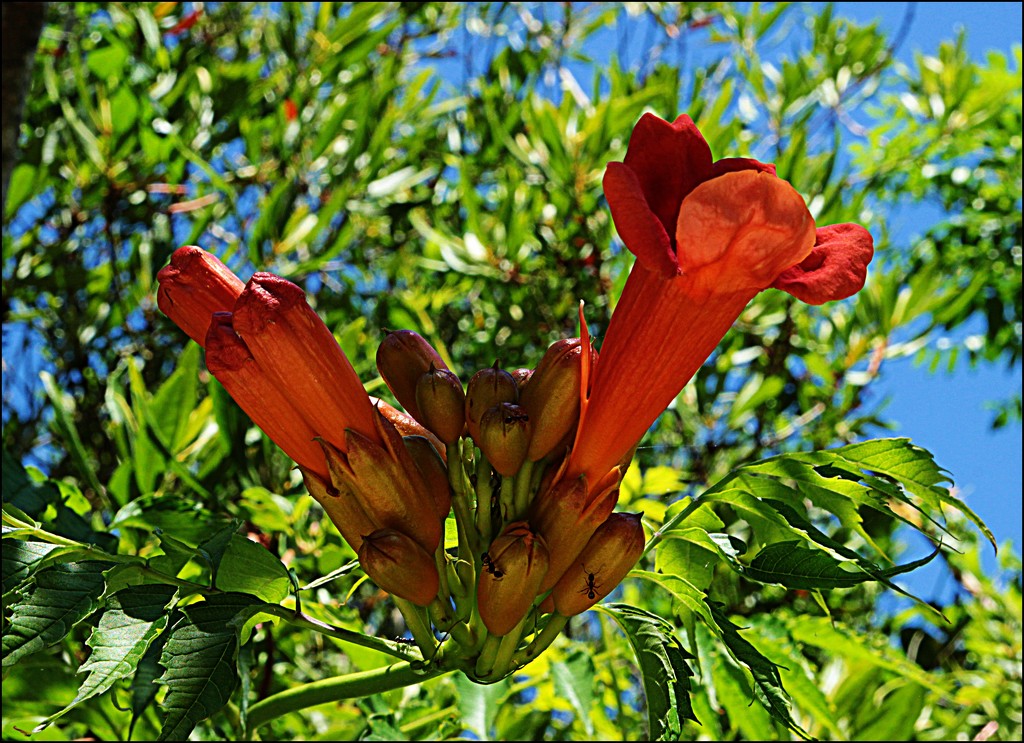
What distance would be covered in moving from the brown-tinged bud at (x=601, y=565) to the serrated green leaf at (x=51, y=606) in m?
0.33

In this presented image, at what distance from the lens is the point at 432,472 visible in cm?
79

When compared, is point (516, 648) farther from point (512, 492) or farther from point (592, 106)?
point (592, 106)

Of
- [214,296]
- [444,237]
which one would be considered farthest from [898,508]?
[214,296]

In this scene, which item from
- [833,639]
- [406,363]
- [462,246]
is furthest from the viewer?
[462,246]

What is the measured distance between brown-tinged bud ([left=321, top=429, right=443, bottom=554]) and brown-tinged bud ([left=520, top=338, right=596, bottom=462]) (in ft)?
0.32

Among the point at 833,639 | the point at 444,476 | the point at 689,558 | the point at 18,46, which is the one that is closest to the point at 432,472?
the point at 444,476

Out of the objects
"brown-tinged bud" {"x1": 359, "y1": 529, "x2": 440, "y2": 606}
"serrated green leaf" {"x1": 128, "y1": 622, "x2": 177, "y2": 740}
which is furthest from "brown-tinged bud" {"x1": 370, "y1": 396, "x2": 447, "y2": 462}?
"serrated green leaf" {"x1": 128, "y1": 622, "x2": 177, "y2": 740}

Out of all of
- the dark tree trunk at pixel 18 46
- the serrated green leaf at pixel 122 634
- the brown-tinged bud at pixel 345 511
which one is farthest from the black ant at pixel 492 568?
the dark tree trunk at pixel 18 46

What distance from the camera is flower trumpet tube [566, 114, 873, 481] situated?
700 millimetres

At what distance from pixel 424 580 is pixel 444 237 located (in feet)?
6.10

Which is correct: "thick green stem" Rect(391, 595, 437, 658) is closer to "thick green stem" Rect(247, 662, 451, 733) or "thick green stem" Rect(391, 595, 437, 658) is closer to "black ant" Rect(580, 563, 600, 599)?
"thick green stem" Rect(247, 662, 451, 733)

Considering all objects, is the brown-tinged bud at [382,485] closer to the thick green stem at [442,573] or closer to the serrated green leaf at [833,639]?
the thick green stem at [442,573]

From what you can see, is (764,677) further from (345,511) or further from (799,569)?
(345,511)

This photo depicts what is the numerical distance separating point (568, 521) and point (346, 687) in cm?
22
